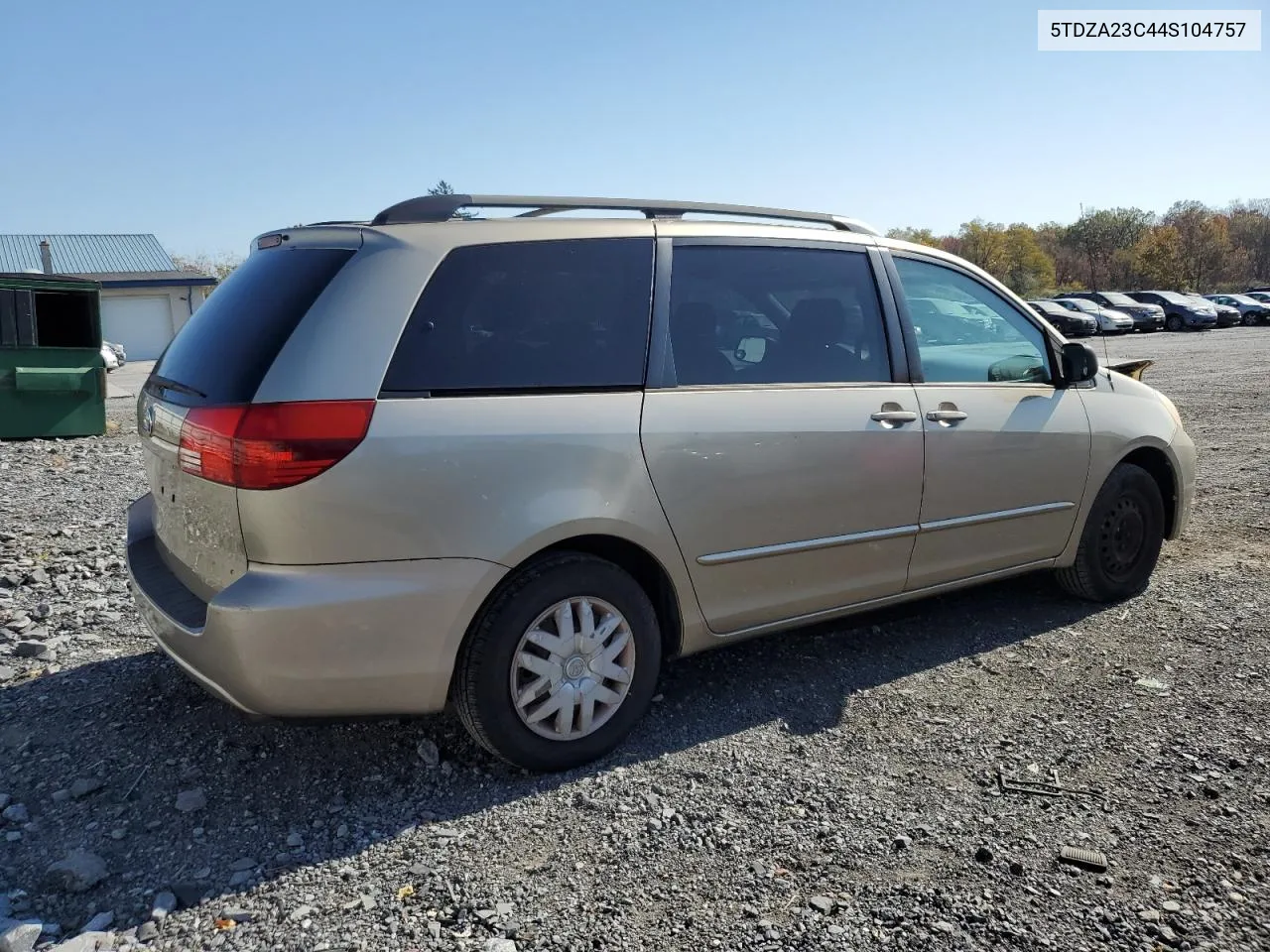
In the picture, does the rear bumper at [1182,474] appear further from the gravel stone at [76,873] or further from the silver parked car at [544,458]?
the gravel stone at [76,873]

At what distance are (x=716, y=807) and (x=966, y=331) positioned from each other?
256 centimetres

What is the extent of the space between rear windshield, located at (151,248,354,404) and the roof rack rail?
0.97 ft

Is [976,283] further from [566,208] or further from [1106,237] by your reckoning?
[1106,237]

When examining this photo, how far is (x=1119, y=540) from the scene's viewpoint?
5070 millimetres

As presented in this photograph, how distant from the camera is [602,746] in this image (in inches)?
135

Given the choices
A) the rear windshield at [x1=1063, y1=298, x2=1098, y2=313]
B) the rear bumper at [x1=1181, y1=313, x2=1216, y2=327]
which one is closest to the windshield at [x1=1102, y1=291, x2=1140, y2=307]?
the rear windshield at [x1=1063, y1=298, x2=1098, y2=313]

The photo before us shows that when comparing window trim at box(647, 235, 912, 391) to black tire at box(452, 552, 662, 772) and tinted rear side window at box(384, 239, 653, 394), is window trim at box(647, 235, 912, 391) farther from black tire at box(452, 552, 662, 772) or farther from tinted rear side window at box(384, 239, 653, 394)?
black tire at box(452, 552, 662, 772)

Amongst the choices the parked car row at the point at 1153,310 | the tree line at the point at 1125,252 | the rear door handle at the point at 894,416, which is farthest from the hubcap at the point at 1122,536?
the tree line at the point at 1125,252

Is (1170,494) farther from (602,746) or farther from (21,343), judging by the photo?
(21,343)

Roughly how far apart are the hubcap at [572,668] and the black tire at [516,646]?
0.02m

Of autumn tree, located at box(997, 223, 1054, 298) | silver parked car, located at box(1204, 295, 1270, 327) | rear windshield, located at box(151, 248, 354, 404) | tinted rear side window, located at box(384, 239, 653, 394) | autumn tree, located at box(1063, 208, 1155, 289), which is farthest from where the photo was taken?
autumn tree, located at box(1063, 208, 1155, 289)

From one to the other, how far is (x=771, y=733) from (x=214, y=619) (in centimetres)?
196

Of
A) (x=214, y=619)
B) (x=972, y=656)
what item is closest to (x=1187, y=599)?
(x=972, y=656)

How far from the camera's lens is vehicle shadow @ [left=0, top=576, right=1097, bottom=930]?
2877 mm
